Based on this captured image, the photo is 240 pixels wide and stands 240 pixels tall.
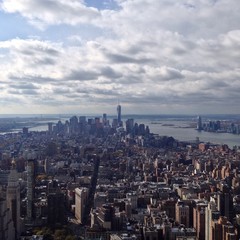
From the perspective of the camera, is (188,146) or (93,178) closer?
(93,178)

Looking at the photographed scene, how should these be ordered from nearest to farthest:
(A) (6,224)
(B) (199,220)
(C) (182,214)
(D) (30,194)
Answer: (A) (6,224) < (B) (199,220) < (C) (182,214) < (D) (30,194)

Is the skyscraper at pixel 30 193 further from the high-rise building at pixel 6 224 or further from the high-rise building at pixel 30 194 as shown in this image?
the high-rise building at pixel 6 224

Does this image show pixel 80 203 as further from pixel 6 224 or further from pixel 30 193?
pixel 6 224

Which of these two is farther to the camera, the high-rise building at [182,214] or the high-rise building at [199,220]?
the high-rise building at [182,214]

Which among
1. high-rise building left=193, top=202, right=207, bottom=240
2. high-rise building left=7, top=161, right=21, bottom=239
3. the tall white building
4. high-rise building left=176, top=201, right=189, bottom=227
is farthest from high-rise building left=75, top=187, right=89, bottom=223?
high-rise building left=193, top=202, right=207, bottom=240

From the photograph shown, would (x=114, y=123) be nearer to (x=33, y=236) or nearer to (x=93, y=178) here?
(x=93, y=178)

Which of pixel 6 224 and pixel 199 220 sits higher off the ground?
pixel 6 224

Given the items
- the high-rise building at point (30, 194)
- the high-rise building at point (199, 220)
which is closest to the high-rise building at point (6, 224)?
the high-rise building at point (30, 194)

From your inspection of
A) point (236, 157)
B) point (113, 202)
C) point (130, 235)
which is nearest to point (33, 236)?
point (130, 235)

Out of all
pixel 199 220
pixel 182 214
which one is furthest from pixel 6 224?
pixel 182 214

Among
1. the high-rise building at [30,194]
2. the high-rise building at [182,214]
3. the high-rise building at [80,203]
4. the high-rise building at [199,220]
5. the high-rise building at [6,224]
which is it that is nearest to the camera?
the high-rise building at [6,224]

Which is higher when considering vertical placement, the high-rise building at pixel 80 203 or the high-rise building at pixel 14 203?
the high-rise building at pixel 14 203
